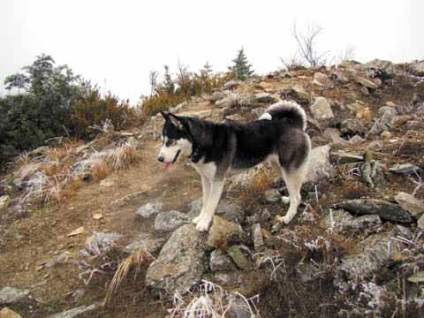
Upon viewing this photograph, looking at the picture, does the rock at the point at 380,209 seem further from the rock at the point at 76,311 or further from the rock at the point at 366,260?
the rock at the point at 76,311

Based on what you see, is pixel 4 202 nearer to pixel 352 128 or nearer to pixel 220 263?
pixel 220 263

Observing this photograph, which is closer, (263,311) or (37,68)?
(263,311)

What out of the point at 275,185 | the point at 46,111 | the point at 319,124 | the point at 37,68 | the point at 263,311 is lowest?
the point at 263,311

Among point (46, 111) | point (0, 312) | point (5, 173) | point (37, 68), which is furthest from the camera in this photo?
point (37, 68)

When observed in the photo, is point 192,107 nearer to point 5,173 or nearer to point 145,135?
point 145,135

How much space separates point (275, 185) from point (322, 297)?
2133 millimetres

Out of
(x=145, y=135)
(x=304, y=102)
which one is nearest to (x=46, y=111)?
(x=145, y=135)

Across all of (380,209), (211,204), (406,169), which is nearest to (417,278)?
(380,209)

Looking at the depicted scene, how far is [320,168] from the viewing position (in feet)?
17.0

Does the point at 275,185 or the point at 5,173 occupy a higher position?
the point at 5,173

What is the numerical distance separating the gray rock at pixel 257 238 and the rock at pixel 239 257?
17cm

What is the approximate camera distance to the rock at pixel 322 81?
9289 millimetres

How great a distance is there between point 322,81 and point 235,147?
558cm

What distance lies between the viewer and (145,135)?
331 inches
